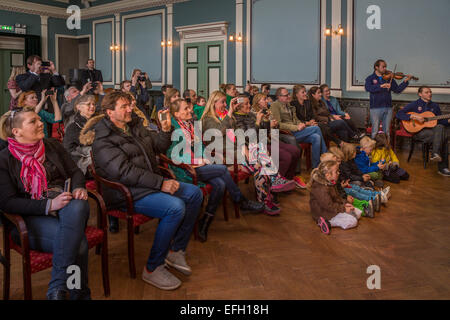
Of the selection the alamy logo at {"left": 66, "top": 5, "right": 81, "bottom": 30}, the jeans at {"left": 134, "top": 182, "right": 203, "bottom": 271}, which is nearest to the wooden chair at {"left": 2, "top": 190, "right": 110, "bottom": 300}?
the jeans at {"left": 134, "top": 182, "right": 203, "bottom": 271}

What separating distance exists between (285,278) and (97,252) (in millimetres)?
1349

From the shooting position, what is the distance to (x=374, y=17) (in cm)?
773

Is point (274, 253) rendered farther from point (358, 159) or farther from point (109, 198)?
point (358, 159)

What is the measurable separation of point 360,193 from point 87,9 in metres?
12.0

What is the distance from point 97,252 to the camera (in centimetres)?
295

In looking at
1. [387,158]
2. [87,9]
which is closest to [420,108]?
[387,158]

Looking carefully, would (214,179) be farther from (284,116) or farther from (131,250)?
(284,116)

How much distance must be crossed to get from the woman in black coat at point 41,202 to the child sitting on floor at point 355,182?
108 inches

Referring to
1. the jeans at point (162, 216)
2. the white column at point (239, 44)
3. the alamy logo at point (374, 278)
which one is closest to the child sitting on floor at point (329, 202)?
the alamy logo at point (374, 278)

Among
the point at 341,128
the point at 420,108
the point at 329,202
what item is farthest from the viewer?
the point at 341,128

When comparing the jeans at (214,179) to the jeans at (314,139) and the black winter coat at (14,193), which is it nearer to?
the black winter coat at (14,193)

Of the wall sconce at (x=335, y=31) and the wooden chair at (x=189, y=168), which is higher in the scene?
the wall sconce at (x=335, y=31)

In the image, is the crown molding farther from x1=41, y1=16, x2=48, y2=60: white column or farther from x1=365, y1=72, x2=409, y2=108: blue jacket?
x1=365, y1=72, x2=409, y2=108: blue jacket

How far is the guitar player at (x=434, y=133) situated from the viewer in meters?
5.56
